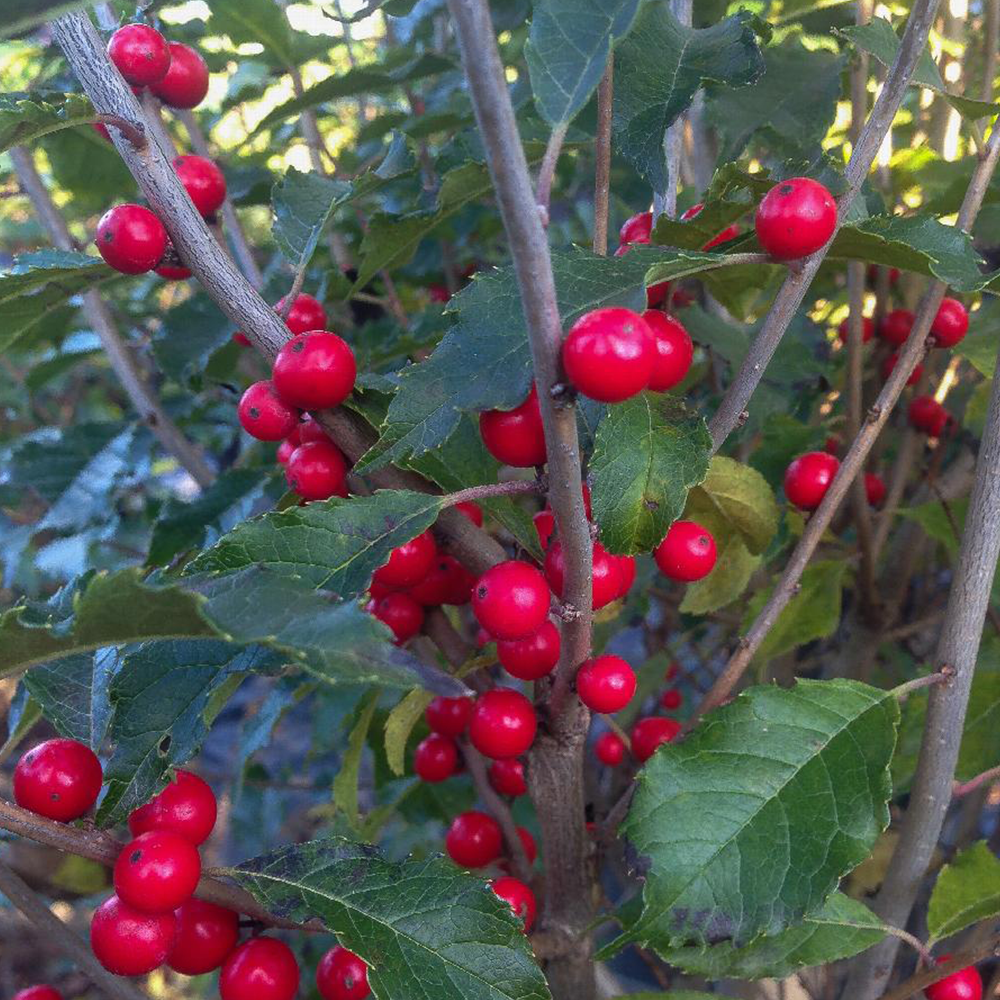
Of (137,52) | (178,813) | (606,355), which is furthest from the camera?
(137,52)

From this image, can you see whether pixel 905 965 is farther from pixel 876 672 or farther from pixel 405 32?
pixel 405 32

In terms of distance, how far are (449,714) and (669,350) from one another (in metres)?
0.58

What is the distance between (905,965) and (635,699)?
2.08 ft

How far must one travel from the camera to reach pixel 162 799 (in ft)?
2.46

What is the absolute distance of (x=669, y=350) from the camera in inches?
27.8

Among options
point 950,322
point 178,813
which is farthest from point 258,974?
point 950,322

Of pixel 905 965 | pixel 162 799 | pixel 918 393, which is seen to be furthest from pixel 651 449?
pixel 905 965

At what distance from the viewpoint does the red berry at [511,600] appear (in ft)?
2.24

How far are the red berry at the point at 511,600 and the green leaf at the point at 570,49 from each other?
32cm

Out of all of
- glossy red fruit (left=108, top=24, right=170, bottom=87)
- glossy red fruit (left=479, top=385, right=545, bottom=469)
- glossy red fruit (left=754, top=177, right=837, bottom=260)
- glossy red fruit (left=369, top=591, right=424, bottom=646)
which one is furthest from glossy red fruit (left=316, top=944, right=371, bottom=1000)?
glossy red fruit (left=108, top=24, right=170, bottom=87)

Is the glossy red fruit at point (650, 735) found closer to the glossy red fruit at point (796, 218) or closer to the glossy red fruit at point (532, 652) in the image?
the glossy red fruit at point (532, 652)

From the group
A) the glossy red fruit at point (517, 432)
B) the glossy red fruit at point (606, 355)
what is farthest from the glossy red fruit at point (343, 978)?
the glossy red fruit at point (606, 355)

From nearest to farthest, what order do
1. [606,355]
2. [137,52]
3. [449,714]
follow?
[606,355]
[137,52]
[449,714]

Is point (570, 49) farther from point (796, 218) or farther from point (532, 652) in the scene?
point (532, 652)
